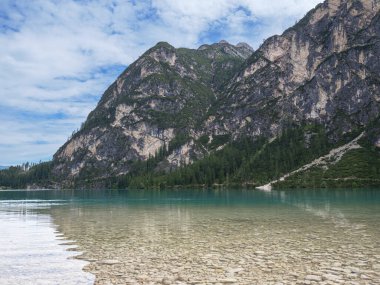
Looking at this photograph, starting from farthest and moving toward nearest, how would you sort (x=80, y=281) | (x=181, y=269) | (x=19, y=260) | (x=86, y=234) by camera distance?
1. (x=86, y=234)
2. (x=19, y=260)
3. (x=181, y=269)
4. (x=80, y=281)

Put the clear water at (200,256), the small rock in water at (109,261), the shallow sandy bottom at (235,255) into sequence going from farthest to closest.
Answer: the small rock in water at (109,261) < the clear water at (200,256) < the shallow sandy bottom at (235,255)

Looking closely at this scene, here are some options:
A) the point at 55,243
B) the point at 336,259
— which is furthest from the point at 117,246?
the point at 336,259

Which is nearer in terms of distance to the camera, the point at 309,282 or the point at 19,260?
the point at 309,282

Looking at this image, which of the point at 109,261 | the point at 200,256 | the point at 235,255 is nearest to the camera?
the point at 109,261

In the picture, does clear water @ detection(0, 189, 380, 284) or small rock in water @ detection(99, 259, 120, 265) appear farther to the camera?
small rock in water @ detection(99, 259, 120, 265)

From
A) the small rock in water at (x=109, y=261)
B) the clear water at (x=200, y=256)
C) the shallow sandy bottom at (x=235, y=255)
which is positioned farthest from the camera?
the small rock in water at (x=109, y=261)

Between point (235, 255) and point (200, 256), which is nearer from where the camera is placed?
point (200, 256)

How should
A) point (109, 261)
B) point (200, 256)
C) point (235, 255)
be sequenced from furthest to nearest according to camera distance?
point (235, 255) → point (200, 256) → point (109, 261)

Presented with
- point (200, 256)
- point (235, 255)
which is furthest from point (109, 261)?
point (235, 255)

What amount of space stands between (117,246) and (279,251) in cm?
1177

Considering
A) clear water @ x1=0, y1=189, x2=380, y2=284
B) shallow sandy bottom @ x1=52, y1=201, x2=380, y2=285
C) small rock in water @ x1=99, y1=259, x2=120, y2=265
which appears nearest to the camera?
shallow sandy bottom @ x1=52, y1=201, x2=380, y2=285

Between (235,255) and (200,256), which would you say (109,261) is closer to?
(200,256)

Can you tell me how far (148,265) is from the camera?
20812 mm

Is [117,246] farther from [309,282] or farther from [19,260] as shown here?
[309,282]
